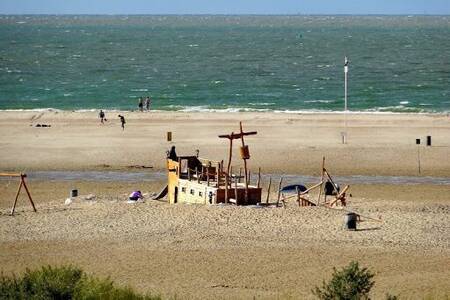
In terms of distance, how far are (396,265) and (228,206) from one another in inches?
296

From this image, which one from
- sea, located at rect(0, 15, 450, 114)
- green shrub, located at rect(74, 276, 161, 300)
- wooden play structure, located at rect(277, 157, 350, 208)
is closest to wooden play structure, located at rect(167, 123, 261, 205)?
wooden play structure, located at rect(277, 157, 350, 208)

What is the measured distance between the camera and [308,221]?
3058 centimetres

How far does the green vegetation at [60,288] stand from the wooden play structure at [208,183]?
39.4 ft

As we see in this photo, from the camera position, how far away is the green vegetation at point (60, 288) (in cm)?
1925

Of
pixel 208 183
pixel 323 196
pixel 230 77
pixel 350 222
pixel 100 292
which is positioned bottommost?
pixel 100 292

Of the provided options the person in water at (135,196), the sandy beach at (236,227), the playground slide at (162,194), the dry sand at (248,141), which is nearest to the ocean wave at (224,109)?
the dry sand at (248,141)

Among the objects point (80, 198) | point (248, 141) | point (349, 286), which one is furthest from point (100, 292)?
point (248, 141)

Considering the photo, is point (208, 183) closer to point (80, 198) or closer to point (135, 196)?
point (135, 196)

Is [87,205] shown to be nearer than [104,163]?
Yes

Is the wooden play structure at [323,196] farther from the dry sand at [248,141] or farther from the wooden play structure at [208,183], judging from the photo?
the dry sand at [248,141]

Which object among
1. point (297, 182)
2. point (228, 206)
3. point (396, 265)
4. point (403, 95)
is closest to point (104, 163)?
point (297, 182)

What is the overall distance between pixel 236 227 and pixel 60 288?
35.8ft

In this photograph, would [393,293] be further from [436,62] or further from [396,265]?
[436,62]

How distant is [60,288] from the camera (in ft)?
64.0
